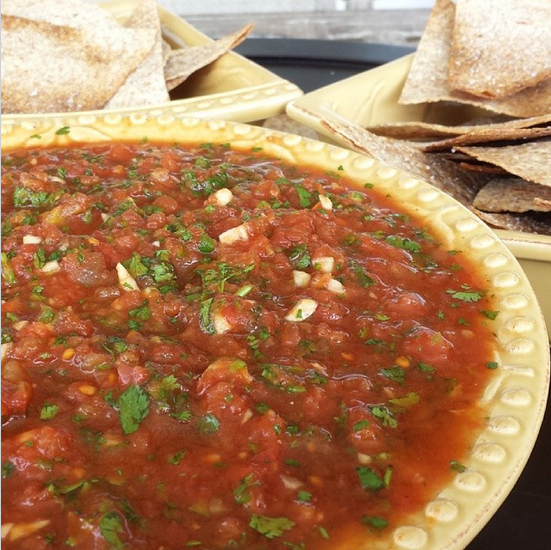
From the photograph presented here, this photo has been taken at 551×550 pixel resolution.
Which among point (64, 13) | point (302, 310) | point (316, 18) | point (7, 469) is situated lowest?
point (316, 18)

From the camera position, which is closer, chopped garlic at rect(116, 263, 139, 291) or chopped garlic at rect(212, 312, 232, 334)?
chopped garlic at rect(212, 312, 232, 334)

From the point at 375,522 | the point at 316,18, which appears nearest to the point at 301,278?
the point at 375,522

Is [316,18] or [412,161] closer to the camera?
[412,161]

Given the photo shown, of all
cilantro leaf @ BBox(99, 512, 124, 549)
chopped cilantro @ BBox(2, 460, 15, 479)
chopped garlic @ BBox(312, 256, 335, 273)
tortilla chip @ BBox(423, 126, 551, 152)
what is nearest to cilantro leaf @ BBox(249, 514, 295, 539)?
cilantro leaf @ BBox(99, 512, 124, 549)

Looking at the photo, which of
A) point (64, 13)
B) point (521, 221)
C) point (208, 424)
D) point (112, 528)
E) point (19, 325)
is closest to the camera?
point (112, 528)

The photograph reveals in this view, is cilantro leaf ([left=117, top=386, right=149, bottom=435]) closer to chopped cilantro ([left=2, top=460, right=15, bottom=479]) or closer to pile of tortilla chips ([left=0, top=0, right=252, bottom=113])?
chopped cilantro ([left=2, top=460, right=15, bottom=479])

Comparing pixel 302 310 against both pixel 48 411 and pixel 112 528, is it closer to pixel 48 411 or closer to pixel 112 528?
pixel 48 411
